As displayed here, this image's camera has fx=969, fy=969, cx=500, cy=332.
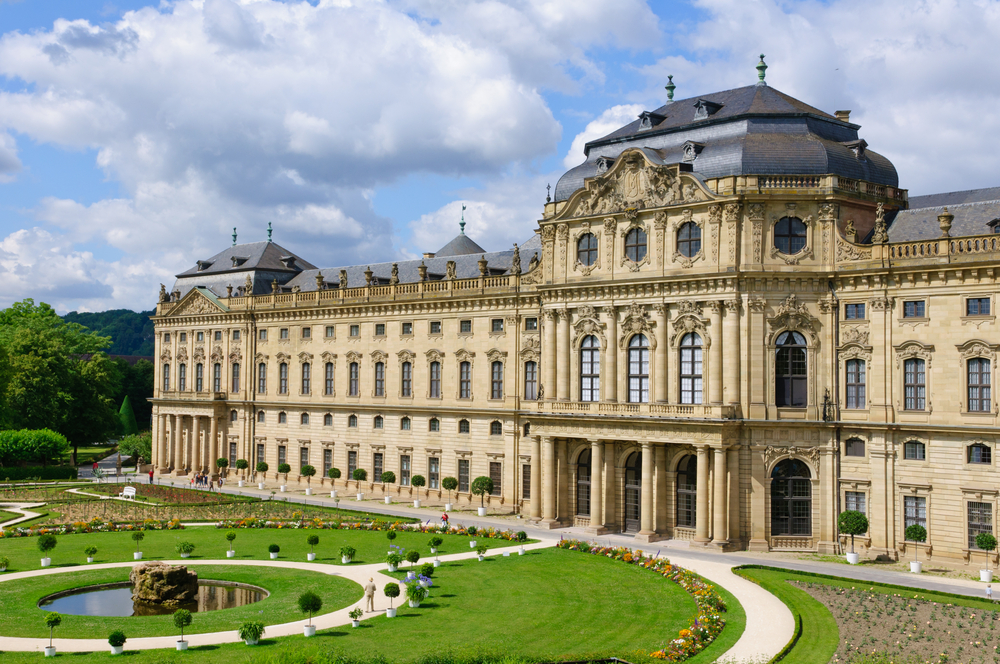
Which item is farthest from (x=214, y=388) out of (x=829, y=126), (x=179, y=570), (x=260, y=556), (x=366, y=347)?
(x=829, y=126)

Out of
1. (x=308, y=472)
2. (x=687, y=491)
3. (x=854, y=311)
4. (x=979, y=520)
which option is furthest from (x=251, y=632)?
(x=308, y=472)

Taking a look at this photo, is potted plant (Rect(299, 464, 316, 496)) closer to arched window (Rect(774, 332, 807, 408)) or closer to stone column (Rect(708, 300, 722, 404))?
stone column (Rect(708, 300, 722, 404))

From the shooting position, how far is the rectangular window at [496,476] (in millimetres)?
69387

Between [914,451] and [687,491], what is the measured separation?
41.7ft

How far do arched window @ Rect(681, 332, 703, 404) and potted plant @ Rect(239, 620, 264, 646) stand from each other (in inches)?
1206

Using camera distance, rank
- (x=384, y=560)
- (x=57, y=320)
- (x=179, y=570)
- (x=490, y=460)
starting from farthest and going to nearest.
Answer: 1. (x=57, y=320)
2. (x=490, y=460)
3. (x=384, y=560)
4. (x=179, y=570)

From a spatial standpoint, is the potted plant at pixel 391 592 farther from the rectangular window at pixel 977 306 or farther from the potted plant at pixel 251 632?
the rectangular window at pixel 977 306

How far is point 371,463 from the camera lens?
258ft

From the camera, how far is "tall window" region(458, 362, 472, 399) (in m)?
72.4

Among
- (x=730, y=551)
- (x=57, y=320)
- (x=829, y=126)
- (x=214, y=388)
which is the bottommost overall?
(x=730, y=551)

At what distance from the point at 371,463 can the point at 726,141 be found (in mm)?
38948

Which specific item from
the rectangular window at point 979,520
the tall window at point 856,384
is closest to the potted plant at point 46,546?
the tall window at point 856,384

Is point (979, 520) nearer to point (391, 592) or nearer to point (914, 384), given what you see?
point (914, 384)

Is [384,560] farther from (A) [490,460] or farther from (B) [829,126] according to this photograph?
(B) [829,126]
